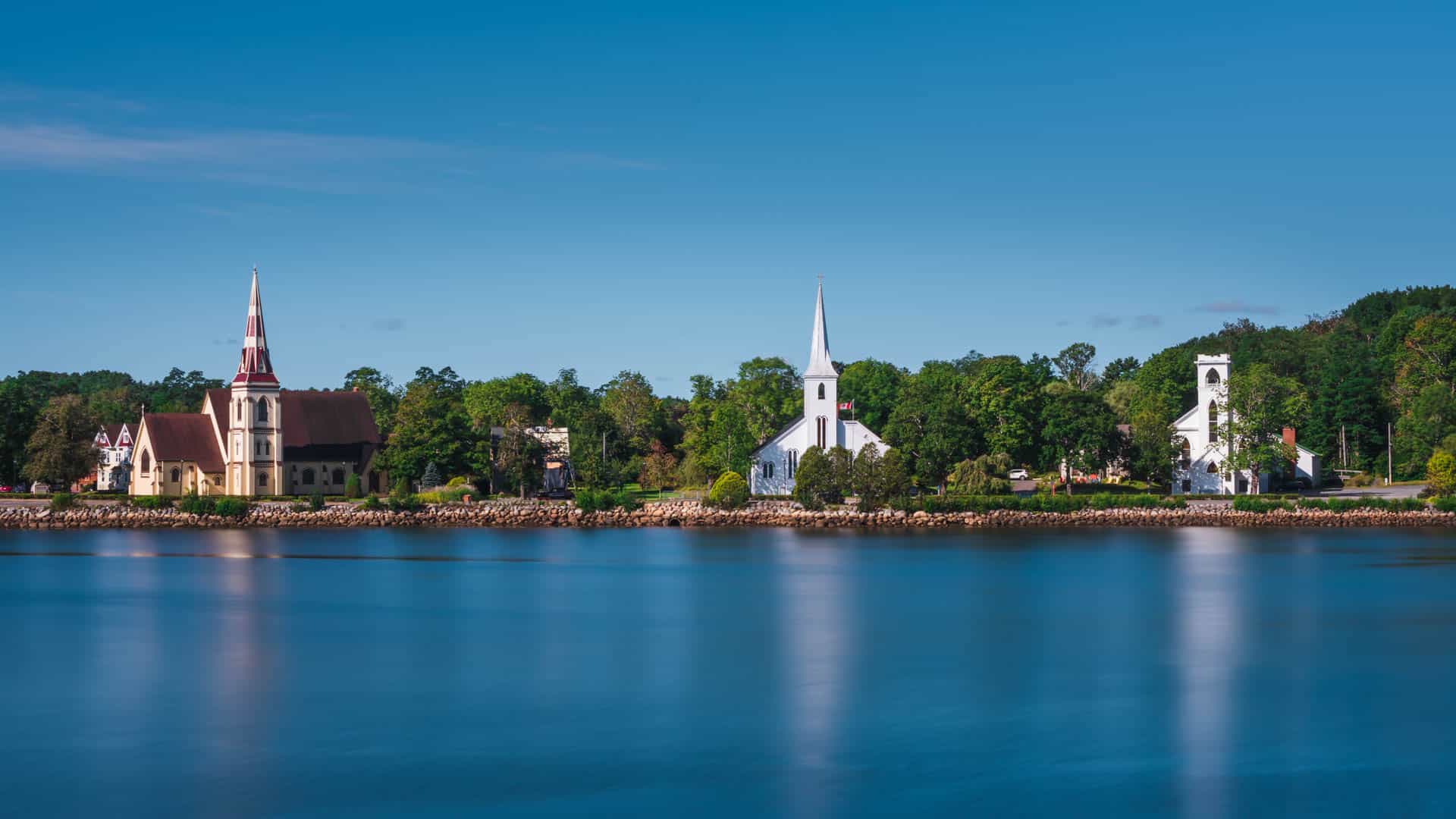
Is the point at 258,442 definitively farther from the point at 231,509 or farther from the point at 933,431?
the point at 933,431

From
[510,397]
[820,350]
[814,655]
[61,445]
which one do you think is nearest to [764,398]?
[820,350]

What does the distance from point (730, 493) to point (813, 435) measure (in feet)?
18.2

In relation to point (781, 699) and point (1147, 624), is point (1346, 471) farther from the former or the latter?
point (781, 699)

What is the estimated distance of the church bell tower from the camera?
70.4m

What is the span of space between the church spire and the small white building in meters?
37.9

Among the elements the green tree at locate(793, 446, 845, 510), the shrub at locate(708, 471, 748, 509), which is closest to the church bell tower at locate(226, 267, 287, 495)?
the shrub at locate(708, 471, 748, 509)

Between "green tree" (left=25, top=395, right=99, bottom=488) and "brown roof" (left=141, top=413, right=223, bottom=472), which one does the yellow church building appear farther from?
"green tree" (left=25, top=395, right=99, bottom=488)

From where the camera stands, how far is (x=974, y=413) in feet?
210

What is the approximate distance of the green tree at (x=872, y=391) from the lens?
292ft

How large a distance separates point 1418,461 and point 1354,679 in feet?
158

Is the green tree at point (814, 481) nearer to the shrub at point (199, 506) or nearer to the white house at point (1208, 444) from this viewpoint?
the white house at point (1208, 444)

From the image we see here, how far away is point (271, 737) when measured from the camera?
65.6ft

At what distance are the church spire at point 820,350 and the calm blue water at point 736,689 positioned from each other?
76.9 ft

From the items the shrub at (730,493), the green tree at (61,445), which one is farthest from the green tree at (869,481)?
the green tree at (61,445)
